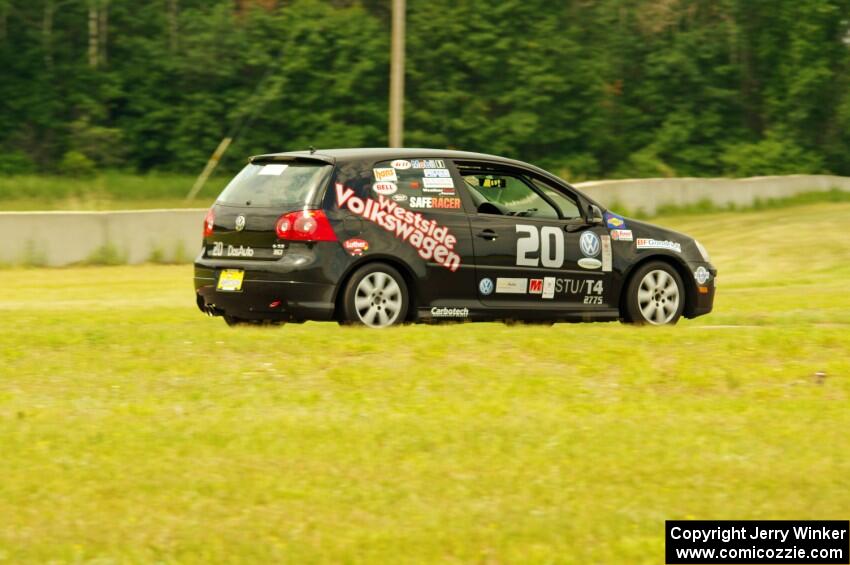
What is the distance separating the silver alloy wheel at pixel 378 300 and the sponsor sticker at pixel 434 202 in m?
0.65

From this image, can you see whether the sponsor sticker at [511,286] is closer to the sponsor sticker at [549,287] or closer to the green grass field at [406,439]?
the sponsor sticker at [549,287]

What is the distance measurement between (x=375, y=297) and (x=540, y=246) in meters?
1.59

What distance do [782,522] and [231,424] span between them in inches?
115

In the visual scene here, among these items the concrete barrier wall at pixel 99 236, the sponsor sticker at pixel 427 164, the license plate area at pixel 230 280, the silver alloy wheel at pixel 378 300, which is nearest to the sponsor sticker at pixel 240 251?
the license plate area at pixel 230 280

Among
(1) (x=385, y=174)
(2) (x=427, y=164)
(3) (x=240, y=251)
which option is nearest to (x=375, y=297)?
(1) (x=385, y=174)

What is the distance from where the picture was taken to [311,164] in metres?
11.6

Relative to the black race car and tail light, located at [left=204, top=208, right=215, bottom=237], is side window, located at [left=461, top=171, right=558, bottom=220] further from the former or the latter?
tail light, located at [left=204, top=208, right=215, bottom=237]

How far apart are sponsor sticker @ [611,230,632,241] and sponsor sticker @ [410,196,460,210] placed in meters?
1.49

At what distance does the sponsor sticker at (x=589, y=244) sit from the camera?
486 inches

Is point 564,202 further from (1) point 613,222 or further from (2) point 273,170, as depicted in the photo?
(2) point 273,170

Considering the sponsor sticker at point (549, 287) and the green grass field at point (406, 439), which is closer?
the green grass field at point (406, 439)

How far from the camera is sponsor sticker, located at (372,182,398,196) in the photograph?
11516mm

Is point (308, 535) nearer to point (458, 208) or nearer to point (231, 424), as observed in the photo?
point (231, 424)

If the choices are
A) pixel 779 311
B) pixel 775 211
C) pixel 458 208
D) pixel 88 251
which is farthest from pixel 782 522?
pixel 775 211
